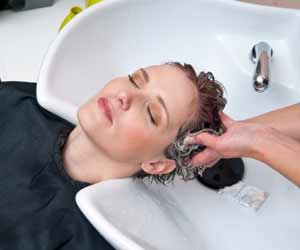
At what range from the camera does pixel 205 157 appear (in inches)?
38.8

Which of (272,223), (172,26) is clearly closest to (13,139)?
(172,26)

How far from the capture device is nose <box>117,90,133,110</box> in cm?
92

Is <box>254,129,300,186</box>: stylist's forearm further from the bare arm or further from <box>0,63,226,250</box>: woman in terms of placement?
<box>0,63,226,250</box>: woman

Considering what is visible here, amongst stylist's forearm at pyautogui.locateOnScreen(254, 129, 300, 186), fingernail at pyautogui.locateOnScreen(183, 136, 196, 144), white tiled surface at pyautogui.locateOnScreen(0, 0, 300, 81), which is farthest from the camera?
white tiled surface at pyautogui.locateOnScreen(0, 0, 300, 81)

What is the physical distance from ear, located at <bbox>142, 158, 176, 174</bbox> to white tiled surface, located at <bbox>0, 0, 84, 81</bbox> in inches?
17.1

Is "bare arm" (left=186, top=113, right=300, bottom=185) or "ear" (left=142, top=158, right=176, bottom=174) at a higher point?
"bare arm" (left=186, top=113, right=300, bottom=185)

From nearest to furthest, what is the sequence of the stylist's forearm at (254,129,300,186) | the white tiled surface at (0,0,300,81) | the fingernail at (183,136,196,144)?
the stylist's forearm at (254,129,300,186)
the fingernail at (183,136,196,144)
the white tiled surface at (0,0,300,81)

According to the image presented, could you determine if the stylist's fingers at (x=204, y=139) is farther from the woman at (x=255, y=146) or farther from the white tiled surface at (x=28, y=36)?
the white tiled surface at (x=28, y=36)

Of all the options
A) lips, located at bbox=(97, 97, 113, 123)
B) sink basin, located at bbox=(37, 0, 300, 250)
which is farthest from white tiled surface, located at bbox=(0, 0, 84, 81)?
lips, located at bbox=(97, 97, 113, 123)

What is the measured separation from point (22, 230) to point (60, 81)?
14.3 inches

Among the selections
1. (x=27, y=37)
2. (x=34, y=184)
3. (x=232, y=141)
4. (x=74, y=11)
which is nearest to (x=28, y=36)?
(x=27, y=37)

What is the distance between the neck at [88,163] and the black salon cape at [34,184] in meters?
0.02

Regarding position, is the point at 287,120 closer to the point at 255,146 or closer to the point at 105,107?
the point at 255,146

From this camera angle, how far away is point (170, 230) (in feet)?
3.25
